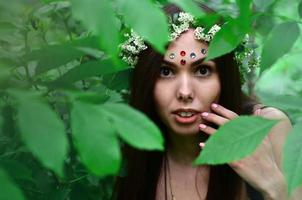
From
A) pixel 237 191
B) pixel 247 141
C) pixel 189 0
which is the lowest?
pixel 237 191

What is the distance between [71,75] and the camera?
2.24 feet

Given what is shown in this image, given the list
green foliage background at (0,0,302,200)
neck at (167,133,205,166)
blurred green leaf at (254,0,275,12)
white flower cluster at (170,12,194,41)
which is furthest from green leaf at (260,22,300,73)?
neck at (167,133,205,166)

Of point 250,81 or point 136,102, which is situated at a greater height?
point 250,81

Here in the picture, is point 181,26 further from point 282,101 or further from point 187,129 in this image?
point 282,101

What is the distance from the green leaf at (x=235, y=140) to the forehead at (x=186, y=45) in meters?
0.58

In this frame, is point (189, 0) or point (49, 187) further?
point (49, 187)

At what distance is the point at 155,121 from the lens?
1440 millimetres

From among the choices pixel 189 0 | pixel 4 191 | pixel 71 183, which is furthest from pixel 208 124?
pixel 4 191

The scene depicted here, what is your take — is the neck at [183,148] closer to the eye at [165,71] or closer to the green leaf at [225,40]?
the eye at [165,71]

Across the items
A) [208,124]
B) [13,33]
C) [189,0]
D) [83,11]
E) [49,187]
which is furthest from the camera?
[208,124]

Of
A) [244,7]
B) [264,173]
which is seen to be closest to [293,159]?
[244,7]

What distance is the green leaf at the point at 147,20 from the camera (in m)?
0.47

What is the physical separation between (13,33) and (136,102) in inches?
17.9

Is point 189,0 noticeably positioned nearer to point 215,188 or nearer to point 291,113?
point 291,113
